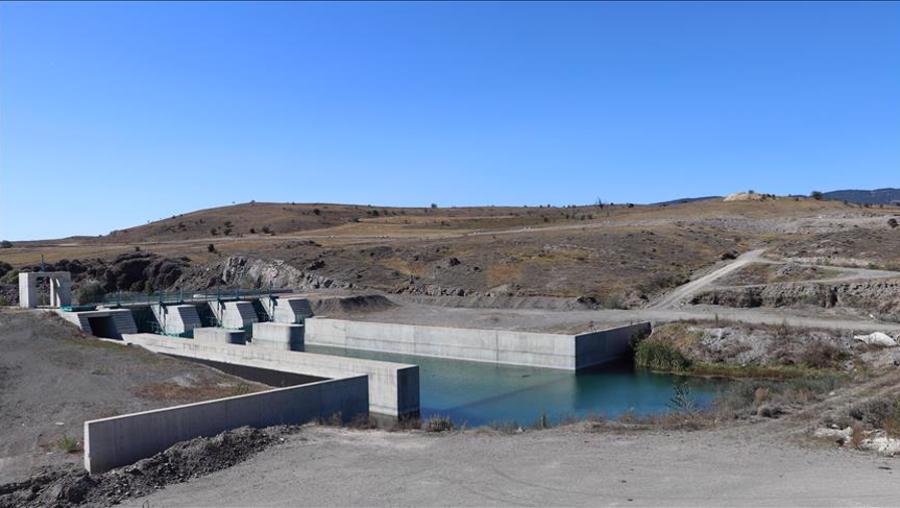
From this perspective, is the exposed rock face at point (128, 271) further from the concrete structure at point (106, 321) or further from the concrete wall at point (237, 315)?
the concrete structure at point (106, 321)

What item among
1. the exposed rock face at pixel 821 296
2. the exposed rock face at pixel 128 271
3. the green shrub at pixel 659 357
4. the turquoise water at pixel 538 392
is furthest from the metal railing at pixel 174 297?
the exposed rock face at pixel 821 296

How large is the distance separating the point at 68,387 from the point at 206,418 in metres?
8.54

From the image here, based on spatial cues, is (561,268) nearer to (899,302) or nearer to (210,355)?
(899,302)

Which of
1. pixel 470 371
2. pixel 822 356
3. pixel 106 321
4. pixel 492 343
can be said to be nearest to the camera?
pixel 822 356

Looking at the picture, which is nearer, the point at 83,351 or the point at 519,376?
the point at 83,351

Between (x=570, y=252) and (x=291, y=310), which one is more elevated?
(x=570, y=252)

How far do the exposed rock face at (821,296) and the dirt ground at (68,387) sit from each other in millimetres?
28942

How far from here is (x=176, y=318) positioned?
155 ft

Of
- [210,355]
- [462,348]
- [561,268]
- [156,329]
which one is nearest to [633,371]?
[462,348]

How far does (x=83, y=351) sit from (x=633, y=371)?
24.3 m

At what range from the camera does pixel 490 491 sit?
41.5ft

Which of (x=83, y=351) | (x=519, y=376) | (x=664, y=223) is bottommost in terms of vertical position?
(x=519, y=376)

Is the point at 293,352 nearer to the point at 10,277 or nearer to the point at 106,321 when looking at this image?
the point at 106,321

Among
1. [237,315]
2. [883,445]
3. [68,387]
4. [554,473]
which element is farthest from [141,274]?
[883,445]
